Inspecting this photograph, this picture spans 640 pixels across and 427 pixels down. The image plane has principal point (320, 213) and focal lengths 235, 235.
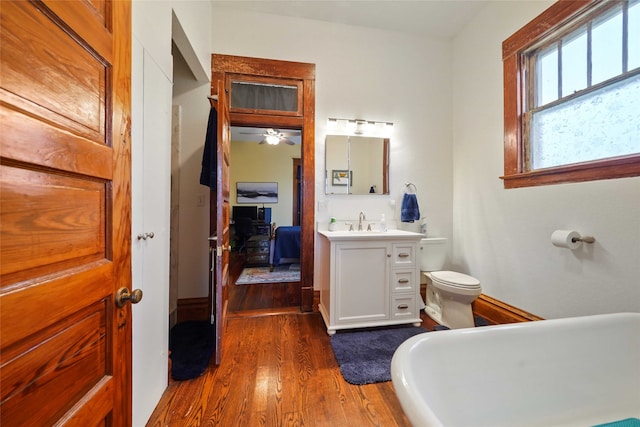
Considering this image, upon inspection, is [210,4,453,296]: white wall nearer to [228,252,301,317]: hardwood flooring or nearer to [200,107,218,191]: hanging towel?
[200,107,218,191]: hanging towel

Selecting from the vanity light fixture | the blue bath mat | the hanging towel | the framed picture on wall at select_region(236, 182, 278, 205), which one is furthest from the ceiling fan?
the blue bath mat

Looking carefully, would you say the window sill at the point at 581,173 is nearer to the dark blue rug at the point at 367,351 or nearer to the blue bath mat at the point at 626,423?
the blue bath mat at the point at 626,423

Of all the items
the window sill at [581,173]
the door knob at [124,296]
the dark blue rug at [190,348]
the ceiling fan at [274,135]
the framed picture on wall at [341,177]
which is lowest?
the dark blue rug at [190,348]

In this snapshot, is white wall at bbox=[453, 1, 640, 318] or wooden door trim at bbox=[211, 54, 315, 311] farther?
wooden door trim at bbox=[211, 54, 315, 311]

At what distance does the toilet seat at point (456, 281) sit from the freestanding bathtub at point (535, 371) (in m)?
0.83

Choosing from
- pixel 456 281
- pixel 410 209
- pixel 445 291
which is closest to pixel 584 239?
pixel 456 281

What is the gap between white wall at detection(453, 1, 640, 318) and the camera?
4.51 feet

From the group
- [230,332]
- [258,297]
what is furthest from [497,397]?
[258,297]

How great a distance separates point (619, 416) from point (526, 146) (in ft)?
5.69

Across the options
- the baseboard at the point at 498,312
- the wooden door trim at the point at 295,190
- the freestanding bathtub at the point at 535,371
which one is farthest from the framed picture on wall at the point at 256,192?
the freestanding bathtub at the point at 535,371

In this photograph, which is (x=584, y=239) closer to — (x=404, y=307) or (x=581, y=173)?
(x=581, y=173)

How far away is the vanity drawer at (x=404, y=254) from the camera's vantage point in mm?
2041

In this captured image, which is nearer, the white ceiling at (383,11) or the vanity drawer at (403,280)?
the vanity drawer at (403,280)

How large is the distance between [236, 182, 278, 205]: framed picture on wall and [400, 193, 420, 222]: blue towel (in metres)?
3.67
